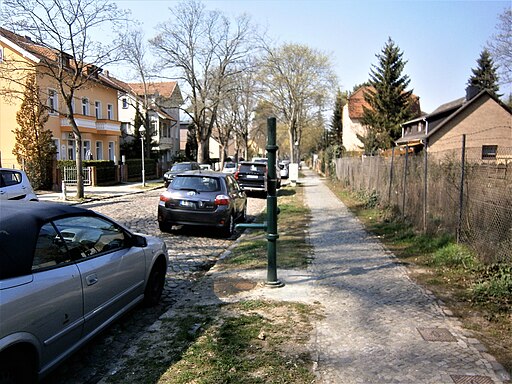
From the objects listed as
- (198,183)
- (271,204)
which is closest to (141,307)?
(271,204)

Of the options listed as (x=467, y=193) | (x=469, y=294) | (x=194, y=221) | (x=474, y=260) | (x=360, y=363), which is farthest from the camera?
(x=194, y=221)

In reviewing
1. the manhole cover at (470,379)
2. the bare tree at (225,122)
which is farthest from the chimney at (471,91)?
the manhole cover at (470,379)

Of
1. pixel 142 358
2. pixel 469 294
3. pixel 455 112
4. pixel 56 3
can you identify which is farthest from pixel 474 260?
pixel 455 112

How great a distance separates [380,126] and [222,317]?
41.8 meters

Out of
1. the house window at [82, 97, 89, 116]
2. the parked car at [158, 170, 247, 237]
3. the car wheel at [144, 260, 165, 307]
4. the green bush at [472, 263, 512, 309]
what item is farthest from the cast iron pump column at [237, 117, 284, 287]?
the house window at [82, 97, 89, 116]

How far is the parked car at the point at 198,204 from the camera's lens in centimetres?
1030

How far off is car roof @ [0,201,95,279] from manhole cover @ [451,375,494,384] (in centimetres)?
338

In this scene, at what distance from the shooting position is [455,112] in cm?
3456

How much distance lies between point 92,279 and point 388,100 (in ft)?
142

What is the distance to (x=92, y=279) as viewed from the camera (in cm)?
391

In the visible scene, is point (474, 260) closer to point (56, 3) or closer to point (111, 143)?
point (56, 3)

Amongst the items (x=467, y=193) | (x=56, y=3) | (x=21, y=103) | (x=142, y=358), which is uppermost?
(x=56, y=3)

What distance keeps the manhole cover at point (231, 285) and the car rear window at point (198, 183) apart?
14.1 ft

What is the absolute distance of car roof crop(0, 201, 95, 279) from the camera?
3074mm
